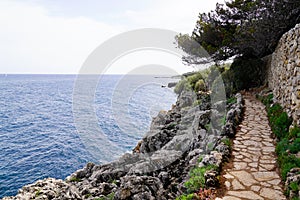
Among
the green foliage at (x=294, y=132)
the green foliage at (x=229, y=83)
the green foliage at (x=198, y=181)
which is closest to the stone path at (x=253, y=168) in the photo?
the green foliage at (x=198, y=181)

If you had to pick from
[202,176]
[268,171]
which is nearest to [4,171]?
[202,176]

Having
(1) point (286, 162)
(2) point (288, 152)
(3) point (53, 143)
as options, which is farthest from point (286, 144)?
(3) point (53, 143)

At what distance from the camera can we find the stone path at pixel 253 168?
3521 millimetres

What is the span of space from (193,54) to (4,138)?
1772 centimetres

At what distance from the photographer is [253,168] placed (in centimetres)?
429

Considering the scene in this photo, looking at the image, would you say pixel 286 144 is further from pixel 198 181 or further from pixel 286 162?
pixel 198 181

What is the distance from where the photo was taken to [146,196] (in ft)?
16.0

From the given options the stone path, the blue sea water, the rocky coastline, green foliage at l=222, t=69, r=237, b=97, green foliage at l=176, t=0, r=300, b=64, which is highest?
green foliage at l=176, t=0, r=300, b=64

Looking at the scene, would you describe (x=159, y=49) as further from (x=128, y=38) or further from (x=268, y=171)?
(x=268, y=171)

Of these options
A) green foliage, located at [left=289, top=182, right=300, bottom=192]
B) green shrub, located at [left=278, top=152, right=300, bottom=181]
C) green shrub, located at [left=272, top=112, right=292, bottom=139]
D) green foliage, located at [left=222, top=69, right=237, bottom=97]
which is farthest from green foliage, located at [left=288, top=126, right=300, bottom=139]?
green foliage, located at [left=222, top=69, right=237, bottom=97]

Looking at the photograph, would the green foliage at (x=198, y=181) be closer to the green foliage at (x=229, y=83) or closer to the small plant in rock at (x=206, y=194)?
the small plant in rock at (x=206, y=194)

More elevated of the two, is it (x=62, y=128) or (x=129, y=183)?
(x=129, y=183)

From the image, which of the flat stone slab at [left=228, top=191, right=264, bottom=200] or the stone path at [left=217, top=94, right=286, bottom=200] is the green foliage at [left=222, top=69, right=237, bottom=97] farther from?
the flat stone slab at [left=228, top=191, right=264, bottom=200]

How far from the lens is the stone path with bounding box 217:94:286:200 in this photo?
3.52m
